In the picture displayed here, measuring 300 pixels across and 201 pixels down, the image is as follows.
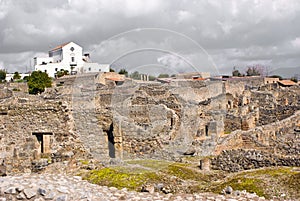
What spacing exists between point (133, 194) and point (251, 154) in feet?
16.8

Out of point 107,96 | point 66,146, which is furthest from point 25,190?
point 107,96

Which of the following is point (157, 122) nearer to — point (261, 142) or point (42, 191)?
point (261, 142)

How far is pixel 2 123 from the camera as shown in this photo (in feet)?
41.2

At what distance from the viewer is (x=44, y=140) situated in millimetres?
12398

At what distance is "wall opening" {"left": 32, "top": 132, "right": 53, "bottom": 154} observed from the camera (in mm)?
12273

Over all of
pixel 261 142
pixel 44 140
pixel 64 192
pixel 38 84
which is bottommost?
pixel 64 192

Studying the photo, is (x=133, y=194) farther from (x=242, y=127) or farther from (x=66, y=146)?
(x=242, y=127)

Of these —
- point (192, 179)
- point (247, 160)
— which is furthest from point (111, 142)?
point (247, 160)

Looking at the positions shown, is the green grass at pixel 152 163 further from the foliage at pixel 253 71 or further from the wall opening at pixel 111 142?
the foliage at pixel 253 71

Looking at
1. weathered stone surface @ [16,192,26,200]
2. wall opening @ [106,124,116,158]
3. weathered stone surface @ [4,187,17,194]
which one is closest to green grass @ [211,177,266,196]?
weathered stone surface @ [16,192,26,200]

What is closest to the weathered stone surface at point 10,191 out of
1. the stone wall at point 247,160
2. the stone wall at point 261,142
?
the stone wall at point 247,160

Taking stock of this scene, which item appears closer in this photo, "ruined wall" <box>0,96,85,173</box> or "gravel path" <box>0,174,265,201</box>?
"gravel path" <box>0,174,265,201</box>

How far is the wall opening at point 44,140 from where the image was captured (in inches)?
483

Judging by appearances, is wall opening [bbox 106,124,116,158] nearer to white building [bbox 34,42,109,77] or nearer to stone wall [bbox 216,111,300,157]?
stone wall [bbox 216,111,300,157]
